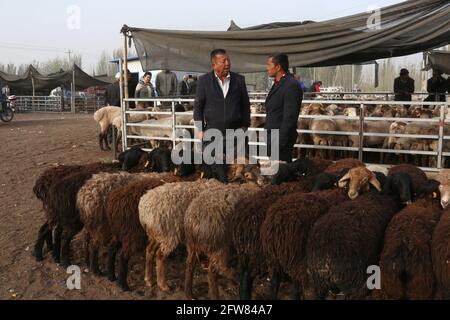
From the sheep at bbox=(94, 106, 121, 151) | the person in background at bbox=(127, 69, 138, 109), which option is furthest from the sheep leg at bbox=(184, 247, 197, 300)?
the sheep at bbox=(94, 106, 121, 151)

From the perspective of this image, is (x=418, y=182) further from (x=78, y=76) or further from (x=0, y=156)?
(x=78, y=76)

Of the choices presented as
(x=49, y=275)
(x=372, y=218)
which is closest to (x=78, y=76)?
(x=49, y=275)

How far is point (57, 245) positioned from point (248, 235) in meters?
2.45

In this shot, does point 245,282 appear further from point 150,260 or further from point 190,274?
point 150,260

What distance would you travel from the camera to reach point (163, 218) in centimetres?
403

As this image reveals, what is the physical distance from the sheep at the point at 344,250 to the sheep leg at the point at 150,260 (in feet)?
5.20

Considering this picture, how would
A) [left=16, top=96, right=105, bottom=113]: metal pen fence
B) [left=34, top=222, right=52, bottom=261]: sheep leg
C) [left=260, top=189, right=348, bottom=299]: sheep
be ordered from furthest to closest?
[left=16, top=96, right=105, bottom=113]: metal pen fence, [left=34, top=222, right=52, bottom=261]: sheep leg, [left=260, top=189, right=348, bottom=299]: sheep

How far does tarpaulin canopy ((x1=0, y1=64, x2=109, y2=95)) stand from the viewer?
96.5 ft

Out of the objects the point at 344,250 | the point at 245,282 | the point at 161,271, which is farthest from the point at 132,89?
the point at 344,250

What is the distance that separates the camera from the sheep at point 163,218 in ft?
13.3

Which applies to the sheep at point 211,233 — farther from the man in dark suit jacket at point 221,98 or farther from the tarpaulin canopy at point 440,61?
the tarpaulin canopy at point 440,61

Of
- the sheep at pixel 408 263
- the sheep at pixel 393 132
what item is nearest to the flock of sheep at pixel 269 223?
the sheep at pixel 408 263

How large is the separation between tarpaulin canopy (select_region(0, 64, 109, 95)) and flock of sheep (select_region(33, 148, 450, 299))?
82.6ft

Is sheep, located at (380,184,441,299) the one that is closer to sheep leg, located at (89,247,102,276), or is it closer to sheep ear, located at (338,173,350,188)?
sheep ear, located at (338,173,350,188)
